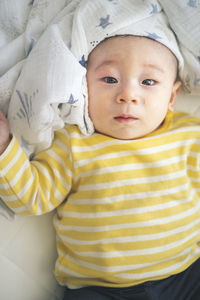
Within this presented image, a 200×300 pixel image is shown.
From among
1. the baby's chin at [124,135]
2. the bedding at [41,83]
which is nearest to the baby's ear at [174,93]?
the bedding at [41,83]

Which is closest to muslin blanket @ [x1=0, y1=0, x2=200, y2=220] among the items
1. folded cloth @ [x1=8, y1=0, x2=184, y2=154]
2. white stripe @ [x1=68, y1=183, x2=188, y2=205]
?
folded cloth @ [x1=8, y1=0, x2=184, y2=154]

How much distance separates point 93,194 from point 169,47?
19.9 inches

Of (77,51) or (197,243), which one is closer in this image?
(77,51)

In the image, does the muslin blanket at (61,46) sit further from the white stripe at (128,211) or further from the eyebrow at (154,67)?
Answer: the white stripe at (128,211)

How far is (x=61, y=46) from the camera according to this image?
0.83 meters

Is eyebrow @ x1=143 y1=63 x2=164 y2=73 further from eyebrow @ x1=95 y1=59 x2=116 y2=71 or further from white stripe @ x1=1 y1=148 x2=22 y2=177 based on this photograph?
white stripe @ x1=1 y1=148 x2=22 y2=177

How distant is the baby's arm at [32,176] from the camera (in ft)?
2.65

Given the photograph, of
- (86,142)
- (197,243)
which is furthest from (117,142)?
Answer: (197,243)

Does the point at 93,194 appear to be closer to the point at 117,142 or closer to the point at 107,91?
the point at 117,142

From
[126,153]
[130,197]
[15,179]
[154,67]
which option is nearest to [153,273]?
[130,197]

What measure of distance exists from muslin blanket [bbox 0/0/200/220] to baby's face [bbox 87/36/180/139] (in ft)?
0.10

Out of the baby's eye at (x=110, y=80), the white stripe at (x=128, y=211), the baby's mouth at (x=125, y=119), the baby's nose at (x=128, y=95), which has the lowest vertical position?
the white stripe at (x=128, y=211)

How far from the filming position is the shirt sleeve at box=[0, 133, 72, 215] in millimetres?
814

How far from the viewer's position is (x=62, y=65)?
2.63 feet
